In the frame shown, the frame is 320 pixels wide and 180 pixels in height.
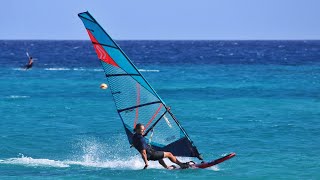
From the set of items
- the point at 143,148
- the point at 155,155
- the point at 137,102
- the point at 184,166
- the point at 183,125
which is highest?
the point at 137,102

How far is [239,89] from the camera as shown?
53.1 metres

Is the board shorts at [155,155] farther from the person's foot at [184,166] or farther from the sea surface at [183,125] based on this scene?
the sea surface at [183,125]

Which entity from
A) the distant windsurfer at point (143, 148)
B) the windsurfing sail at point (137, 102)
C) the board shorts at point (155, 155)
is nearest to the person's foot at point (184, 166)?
the windsurfing sail at point (137, 102)

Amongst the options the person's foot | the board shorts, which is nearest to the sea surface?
the person's foot

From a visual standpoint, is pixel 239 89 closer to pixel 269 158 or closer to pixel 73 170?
pixel 269 158

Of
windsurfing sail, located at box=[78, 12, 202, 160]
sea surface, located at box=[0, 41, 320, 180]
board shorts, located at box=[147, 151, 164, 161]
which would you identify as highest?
windsurfing sail, located at box=[78, 12, 202, 160]

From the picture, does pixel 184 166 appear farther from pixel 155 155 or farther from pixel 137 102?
pixel 137 102

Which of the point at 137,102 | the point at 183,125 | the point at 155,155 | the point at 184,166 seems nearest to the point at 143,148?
the point at 155,155

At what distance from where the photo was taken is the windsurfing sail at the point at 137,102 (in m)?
19.5

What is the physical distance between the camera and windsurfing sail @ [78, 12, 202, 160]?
19.5m

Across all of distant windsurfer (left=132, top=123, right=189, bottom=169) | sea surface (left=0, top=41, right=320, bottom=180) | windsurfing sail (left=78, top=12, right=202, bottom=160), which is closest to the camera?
distant windsurfer (left=132, top=123, right=189, bottom=169)

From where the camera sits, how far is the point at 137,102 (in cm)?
1998

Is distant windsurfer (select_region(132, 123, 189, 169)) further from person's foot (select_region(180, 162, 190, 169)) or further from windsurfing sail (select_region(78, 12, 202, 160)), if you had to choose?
person's foot (select_region(180, 162, 190, 169))

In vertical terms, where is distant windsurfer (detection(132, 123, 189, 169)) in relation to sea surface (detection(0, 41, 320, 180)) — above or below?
above
